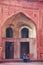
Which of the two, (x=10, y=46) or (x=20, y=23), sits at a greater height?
(x=20, y=23)

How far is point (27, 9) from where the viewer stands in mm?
9797

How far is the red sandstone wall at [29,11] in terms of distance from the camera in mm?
A: 9367

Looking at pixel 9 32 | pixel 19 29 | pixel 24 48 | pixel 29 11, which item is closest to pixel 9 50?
pixel 24 48

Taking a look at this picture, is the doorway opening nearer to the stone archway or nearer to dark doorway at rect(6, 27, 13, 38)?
the stone archway

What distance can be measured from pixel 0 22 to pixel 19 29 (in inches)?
53.9

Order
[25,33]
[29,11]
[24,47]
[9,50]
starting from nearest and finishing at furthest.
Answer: [29,11], [9,50], [24,47], [25,33]

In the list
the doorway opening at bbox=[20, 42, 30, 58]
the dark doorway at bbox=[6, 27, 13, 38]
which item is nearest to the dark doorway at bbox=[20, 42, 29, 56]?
the doorway opening at bbox=[20, 42, 30, 58]

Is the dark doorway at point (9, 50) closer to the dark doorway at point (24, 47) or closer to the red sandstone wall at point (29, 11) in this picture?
the dark doorway at point (24, 47)

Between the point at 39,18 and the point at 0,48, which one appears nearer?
the point at 0,48

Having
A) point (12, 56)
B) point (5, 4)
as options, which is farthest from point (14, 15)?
point (12, 56)

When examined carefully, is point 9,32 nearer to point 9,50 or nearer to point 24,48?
point 9,50

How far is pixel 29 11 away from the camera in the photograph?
9.82 meters

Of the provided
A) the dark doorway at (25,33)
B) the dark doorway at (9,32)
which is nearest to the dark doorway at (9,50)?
the dark doorway at (9,32)

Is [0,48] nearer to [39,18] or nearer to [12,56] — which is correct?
[12,56]
